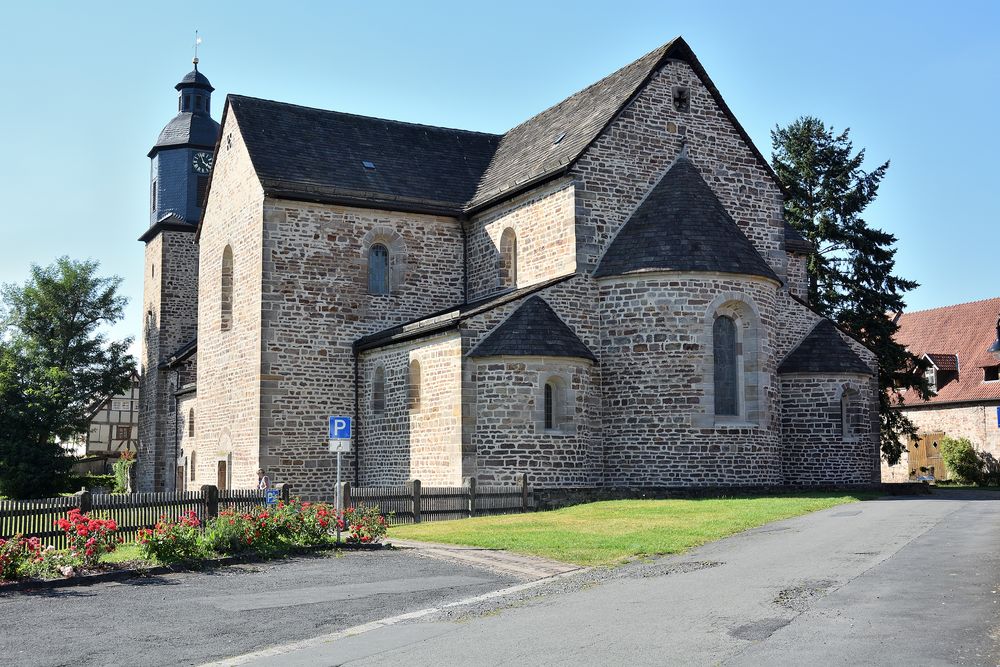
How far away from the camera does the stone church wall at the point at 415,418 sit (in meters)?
27.0

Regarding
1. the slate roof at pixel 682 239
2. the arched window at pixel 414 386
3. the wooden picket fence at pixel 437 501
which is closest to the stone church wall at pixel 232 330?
the arched window at pixel 414 386

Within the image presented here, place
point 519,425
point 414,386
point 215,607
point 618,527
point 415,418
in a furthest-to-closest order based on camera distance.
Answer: point 414,386, point 415,418, point 519,425, point 618,527, point 215,607

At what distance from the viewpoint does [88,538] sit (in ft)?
49.1

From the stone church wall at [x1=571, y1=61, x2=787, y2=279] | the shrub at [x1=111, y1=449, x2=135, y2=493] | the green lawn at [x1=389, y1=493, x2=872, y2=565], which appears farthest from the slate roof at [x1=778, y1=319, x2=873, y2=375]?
the shrub at [x1=111, y1=449, x2=135, y2=493]

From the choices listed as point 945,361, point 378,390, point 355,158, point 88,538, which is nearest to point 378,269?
point 355,158

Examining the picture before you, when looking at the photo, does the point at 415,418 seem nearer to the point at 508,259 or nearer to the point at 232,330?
the point at 508,259

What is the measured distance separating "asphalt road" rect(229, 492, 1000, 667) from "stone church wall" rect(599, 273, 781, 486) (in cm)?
1107

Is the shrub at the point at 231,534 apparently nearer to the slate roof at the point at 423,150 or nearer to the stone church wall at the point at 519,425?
the stone church wall at the point at 519,425

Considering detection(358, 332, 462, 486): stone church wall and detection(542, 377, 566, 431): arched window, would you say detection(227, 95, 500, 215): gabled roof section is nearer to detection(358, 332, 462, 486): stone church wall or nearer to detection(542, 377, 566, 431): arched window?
detection(358, 332, 462, 486): stone church wall

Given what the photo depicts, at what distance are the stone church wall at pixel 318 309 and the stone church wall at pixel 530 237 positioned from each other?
1.65 meters

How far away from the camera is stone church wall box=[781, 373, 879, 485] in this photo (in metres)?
30.2

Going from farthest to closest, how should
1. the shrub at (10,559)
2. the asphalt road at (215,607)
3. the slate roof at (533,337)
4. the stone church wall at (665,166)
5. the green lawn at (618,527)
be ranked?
the stone church wall at (665,166)
the slate roof at (533,337)
the green lawn at (618,527)
the shrub at (10,559)
the asphalt road at (215,607)

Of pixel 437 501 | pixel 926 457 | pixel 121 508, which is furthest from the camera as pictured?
pixel 926 457

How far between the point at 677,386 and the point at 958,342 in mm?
29379
